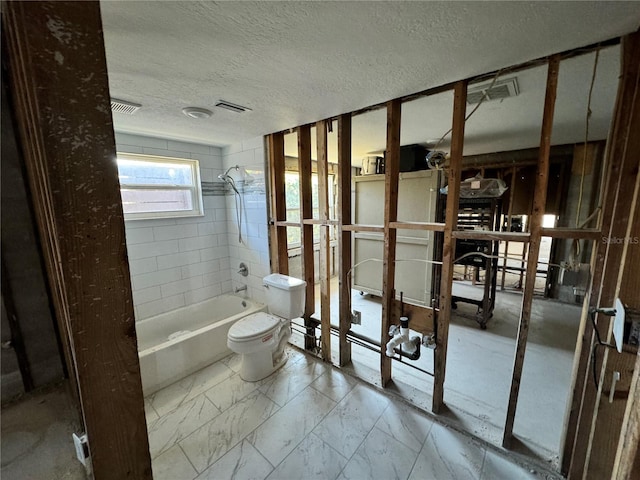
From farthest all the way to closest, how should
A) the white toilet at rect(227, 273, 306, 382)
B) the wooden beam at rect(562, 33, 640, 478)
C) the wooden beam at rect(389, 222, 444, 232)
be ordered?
the white toilet at rect(227, 273, 306, 382), the wooden beam at rect(389, 222, 444, 232), the wooden beam at rect(562, 33, 640, 478)

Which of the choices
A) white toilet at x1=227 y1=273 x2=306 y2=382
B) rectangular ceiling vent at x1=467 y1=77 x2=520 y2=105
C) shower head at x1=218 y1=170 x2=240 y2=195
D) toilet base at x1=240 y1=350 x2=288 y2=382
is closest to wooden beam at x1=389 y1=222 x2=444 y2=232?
rectangular ceiling vent at x1=467 y1=77 x2=520 y2=105

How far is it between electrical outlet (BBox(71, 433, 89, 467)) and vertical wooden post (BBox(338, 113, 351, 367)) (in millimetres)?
1679

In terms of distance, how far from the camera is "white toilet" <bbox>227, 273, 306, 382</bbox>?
2066mm

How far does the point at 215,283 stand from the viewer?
3.13m

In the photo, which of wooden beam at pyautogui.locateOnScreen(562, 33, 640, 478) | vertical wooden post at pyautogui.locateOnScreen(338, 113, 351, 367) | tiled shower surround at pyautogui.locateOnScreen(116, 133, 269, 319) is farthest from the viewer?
tiled shower surround at pyautogui.locateOnScreen(116, 133, 269, 319)

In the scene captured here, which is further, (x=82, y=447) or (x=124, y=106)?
(x=124, y=106)

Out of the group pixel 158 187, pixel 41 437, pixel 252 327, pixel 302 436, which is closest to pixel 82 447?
pixel 41 437

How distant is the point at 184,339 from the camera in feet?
7.13

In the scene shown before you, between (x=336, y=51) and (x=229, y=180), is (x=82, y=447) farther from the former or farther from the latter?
(x=229, y=180)

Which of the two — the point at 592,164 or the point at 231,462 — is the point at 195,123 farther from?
the point at 592,164

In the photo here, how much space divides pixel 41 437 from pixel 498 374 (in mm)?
2804

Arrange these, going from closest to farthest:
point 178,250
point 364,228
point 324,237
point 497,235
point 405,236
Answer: point 497,235 < point 364,228 < point 324,237 < point 178,250 < point 405,236

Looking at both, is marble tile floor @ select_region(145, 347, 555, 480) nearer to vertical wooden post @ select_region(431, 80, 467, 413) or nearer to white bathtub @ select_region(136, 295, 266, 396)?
white bathtub @ select_region(136, 295, 266, 396)

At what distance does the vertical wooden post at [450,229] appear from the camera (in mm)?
1456
